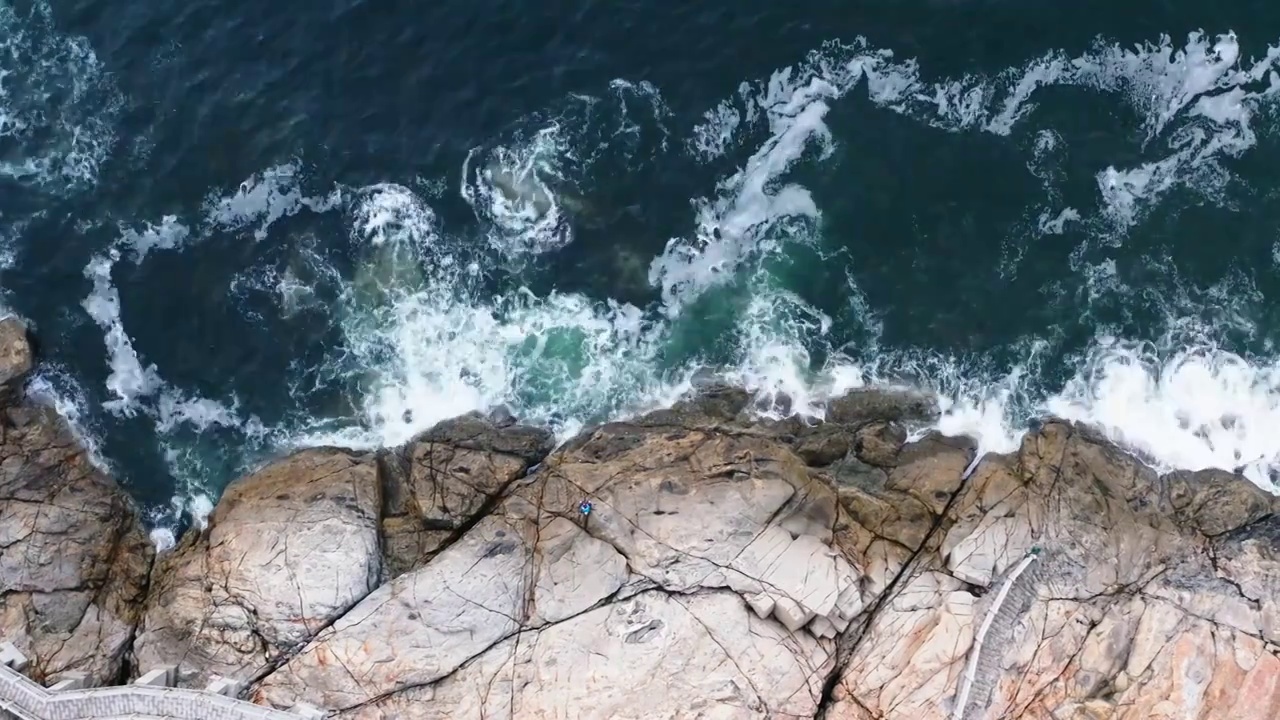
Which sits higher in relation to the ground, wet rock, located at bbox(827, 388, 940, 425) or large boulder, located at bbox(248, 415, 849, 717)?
wet rock, located at bbox(827, 388, 940, 425)

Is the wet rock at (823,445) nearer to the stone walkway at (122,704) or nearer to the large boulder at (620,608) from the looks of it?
the large boulder at (620,608)

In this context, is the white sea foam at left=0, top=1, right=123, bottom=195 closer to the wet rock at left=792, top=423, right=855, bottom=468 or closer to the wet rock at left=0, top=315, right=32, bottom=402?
the wet rock at left=0, top=315, right=32, bottom=402

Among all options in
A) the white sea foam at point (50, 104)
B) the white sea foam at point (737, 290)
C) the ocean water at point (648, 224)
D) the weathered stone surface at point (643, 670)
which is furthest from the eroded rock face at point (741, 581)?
the white sea foam at point (50, 104)

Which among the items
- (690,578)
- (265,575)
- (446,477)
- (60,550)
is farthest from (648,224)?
(60,550)

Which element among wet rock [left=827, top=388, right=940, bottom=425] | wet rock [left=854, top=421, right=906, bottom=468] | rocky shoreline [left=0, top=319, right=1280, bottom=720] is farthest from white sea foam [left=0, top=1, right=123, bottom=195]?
wet rock [left=854, top=421, right=906, bottom=468]

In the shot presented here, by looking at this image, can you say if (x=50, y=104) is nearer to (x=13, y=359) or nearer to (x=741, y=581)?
(x=13, y=359)

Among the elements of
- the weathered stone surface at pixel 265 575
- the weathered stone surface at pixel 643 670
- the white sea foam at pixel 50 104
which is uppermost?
the white sea foam at pixel 50 104
